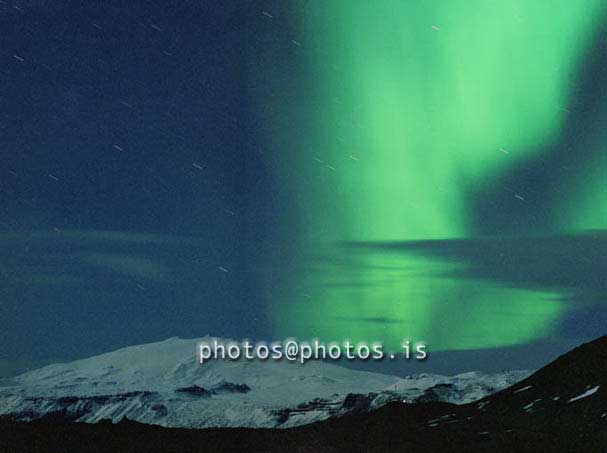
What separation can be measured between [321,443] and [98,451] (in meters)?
53.7

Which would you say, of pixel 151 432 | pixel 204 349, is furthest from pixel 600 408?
pixel 204 349

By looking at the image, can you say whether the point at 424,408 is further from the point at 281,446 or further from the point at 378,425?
the point at 281,446

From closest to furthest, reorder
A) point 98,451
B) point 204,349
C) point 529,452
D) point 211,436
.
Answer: point 204,349
point 529,452
point 98,451
point 211,436

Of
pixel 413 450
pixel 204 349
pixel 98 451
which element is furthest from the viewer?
pixel 98 451

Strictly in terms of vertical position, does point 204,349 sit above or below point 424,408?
below

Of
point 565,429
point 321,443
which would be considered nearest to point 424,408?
point 321,443

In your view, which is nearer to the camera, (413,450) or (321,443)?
(413,450)

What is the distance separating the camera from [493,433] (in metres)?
165

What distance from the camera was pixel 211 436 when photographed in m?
189

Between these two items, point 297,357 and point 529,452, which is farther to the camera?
point 529,452

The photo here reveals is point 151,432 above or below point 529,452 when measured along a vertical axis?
above

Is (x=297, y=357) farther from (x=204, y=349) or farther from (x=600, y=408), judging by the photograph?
(x=600, y=408)

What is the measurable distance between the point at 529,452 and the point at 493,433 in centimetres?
1545

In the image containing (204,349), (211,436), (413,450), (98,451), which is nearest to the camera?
(204,349)
